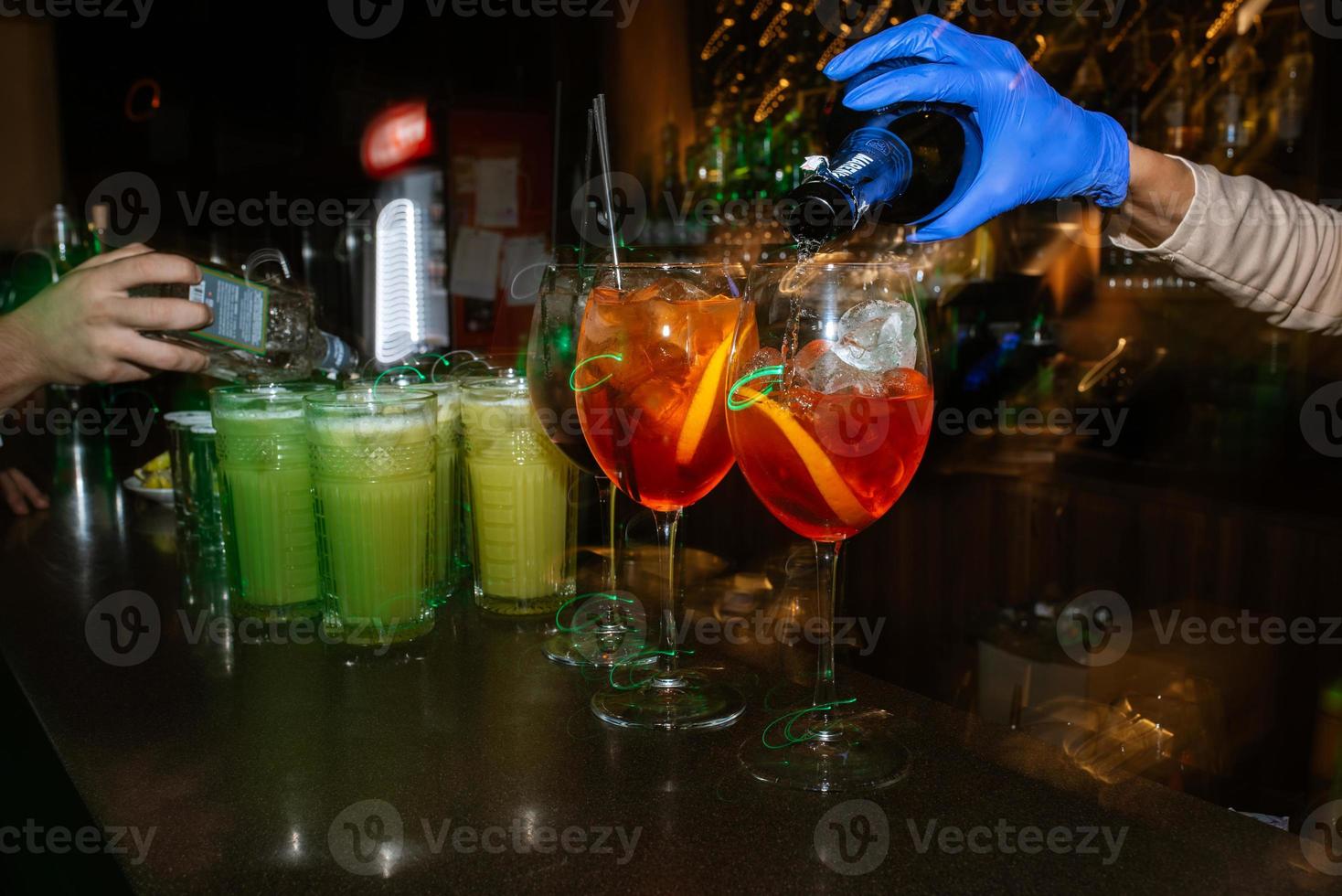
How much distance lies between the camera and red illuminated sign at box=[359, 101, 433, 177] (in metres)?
5.64

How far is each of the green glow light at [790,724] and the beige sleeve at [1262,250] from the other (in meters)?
1.03

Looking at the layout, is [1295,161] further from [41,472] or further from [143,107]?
[143,107]

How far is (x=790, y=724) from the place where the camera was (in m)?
0.75

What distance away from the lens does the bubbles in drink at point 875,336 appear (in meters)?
0.67

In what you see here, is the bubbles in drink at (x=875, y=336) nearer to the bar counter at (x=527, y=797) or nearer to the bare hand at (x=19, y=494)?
the bar counter at (x=527, y=797)

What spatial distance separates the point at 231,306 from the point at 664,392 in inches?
26.3

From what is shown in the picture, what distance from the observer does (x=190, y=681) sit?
87cm

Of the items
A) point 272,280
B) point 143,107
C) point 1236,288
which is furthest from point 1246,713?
point 143,107

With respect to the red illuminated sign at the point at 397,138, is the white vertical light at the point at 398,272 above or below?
below

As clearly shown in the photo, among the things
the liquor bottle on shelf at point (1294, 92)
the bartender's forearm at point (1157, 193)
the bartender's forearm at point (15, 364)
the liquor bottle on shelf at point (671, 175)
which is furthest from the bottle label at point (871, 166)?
the liquor bottle on shelf at point (671, 175)

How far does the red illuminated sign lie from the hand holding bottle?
4503 millimetres

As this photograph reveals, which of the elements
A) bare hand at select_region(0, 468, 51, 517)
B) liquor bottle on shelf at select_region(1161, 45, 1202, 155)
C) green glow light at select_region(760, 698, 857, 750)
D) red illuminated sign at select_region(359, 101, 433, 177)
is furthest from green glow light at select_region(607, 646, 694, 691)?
red illuminated sign at select_region(359, 101, 433, 177)

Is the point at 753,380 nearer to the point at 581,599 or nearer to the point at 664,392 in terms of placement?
the point at 664,392

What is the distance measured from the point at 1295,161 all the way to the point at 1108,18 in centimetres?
77
